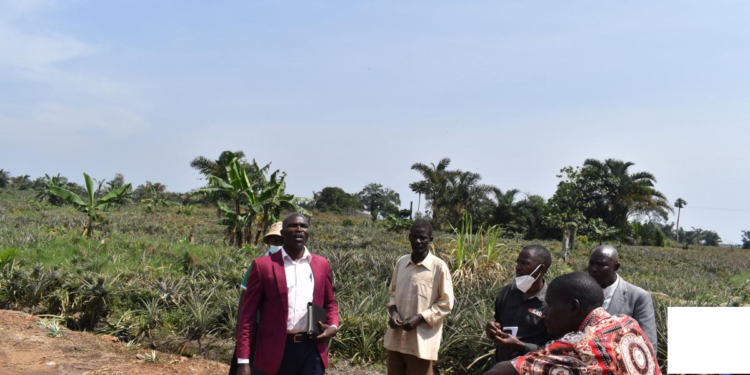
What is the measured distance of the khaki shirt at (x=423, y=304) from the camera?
13.8 feet

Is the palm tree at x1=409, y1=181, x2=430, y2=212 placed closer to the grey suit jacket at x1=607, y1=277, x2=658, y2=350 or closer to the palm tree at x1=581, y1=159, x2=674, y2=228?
the palm tree at x1=581, y1=159, x2=674, y2=228

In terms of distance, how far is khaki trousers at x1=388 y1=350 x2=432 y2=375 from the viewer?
4223 mm

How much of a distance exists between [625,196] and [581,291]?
35183mm

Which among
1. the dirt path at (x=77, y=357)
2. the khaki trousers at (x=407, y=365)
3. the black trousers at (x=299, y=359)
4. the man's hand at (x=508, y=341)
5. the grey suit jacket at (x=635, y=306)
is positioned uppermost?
the grey suit jacket at (x=635, y=306)

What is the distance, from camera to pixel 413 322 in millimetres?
4133

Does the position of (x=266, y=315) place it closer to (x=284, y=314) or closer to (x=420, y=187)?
(x=284, y=314)

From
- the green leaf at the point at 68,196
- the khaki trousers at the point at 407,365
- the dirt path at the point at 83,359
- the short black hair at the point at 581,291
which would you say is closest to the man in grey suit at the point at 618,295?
the khaki trousers at the point at 407,365

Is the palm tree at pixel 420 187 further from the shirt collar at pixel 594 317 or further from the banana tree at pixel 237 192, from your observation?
the shirt collar at pixel 594 317

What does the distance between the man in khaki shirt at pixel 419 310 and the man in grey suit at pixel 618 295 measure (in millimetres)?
1071

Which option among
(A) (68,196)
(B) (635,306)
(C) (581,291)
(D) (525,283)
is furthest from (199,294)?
(A) (68,196)

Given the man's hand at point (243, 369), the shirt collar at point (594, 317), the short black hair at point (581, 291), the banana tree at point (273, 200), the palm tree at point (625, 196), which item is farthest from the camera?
the palm tree at point (625, 196)

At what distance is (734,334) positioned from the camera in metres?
3.01

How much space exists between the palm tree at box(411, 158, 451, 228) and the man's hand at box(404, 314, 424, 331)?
33.9 meters

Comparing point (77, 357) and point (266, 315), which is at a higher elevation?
point (266, 315)
